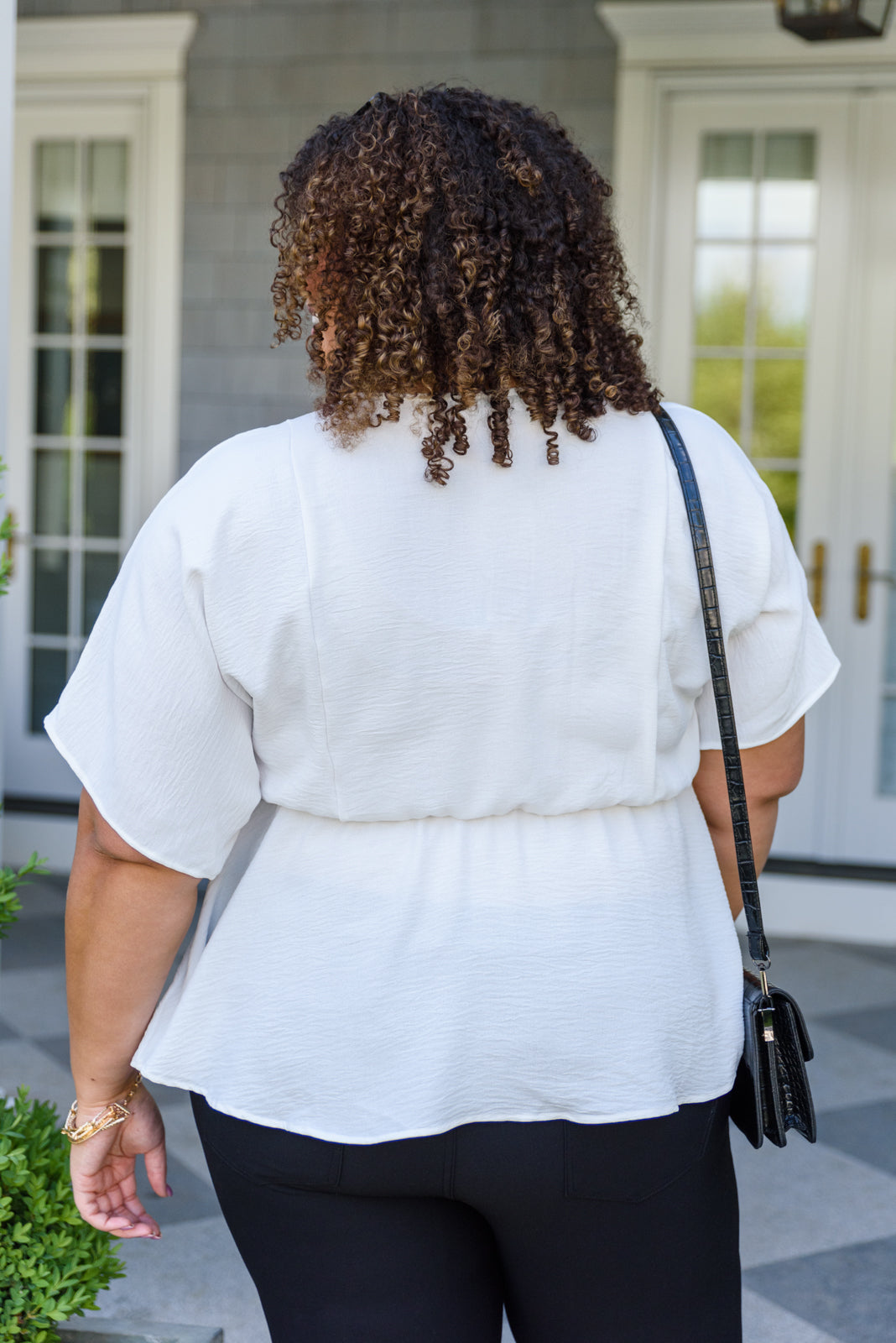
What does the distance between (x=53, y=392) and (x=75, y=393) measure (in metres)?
0.10

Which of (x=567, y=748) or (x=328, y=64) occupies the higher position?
(x=328, y=64)

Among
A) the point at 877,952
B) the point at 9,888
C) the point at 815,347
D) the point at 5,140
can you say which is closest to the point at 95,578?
the point at 815,347

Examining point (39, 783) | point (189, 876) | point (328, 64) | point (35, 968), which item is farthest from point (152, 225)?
point (189, 876)

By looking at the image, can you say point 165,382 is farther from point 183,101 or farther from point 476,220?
point 476,220

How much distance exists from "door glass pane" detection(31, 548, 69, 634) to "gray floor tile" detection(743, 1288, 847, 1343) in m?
3.99

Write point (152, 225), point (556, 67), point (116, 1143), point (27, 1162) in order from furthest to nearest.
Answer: point (152, 225), point (556, 67), point (27, 1162), point (116, 1143)

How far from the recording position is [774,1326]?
2.38m

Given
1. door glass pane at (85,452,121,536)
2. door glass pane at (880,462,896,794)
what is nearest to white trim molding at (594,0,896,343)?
door glass pane at (880,462,896,794)

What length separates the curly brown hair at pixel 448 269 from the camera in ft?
3.22

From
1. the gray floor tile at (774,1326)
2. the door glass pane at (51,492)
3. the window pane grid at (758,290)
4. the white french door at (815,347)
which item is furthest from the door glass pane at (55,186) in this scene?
the gray floor tile at (774,1326)

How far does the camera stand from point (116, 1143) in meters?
1.23

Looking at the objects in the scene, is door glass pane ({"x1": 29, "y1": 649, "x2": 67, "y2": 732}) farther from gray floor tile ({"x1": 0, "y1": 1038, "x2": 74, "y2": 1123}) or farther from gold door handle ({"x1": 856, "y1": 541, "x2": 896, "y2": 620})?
gold door handle ({"x1": 856, "y1": 541, "x2": 896, "y2": 620})

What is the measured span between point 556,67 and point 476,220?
4.26 m

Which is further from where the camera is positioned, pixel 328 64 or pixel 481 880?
pixel 328 64
